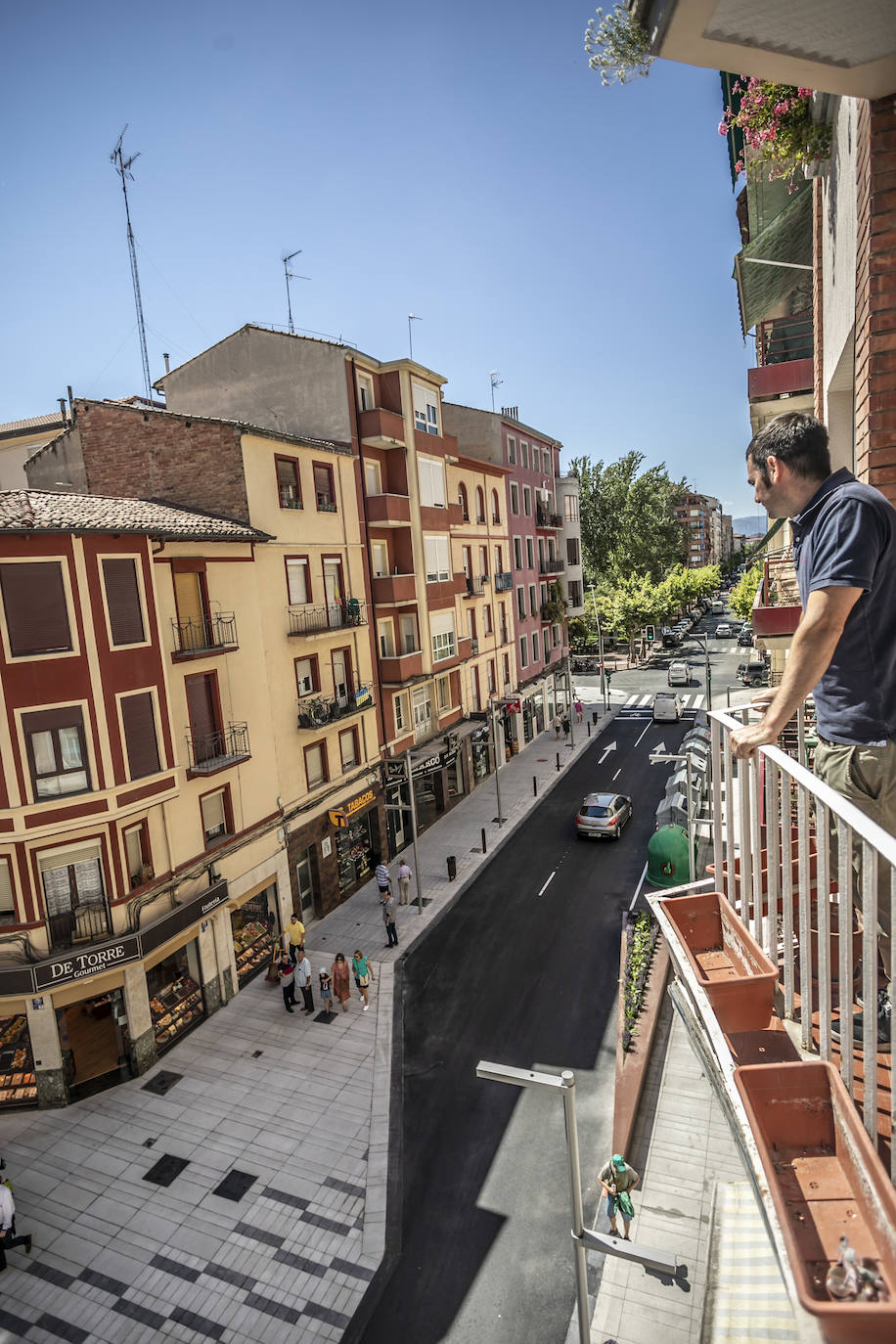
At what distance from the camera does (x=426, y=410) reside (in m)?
28.9

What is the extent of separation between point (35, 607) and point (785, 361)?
17359mm

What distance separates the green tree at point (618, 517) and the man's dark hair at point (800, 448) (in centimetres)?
7195

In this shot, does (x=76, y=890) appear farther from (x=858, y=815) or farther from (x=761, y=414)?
(x=761, y=414)

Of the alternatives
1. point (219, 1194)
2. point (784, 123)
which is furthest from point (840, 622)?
point (219, 1194)

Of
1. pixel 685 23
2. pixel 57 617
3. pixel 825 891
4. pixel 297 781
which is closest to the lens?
pixel 825 891

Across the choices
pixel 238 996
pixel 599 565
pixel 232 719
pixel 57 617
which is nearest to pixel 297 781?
pixel 232 719

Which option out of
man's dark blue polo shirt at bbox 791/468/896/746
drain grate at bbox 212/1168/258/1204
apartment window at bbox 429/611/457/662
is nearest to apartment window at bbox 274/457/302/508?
apartment window at bbox 429/611/457/662

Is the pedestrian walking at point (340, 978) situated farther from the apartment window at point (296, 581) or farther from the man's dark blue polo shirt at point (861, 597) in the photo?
the man's dark blue polo shirt at point (861, 597)

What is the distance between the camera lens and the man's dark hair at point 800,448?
357 centimetres

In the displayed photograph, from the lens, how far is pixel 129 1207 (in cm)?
1316

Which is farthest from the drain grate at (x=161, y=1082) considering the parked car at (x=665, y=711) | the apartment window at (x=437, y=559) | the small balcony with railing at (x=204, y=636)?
the parked car at (x=665, y=711)

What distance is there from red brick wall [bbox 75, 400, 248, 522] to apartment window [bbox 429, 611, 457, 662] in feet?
34.9

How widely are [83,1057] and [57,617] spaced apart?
9.37m

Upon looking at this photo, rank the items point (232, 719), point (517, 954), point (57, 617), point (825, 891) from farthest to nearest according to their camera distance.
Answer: point (517, 954) < point (232, 719) < point (57, 617) < point (825, 891)
